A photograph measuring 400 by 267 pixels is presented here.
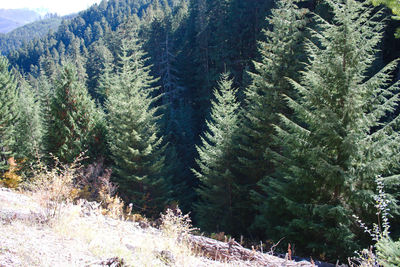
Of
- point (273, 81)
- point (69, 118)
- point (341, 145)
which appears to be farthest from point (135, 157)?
point (341, 145)

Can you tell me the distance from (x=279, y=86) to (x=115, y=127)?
9.85 m

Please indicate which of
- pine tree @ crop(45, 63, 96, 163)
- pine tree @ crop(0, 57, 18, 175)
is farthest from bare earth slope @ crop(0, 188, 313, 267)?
pine tree @ crop(0, 57, 18, 175)

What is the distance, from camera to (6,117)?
68.8 feet

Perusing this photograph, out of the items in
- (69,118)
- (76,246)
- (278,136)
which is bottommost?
(76,246)

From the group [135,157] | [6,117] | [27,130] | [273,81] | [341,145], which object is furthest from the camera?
[27,130]

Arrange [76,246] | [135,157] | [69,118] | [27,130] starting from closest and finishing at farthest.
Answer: [76,246], [135,157], [69,118], [27,130]

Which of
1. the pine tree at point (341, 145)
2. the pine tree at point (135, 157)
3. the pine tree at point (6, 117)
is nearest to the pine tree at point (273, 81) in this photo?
the pine tree at point (341, 145)

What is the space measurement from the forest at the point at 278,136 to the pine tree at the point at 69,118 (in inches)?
2.8

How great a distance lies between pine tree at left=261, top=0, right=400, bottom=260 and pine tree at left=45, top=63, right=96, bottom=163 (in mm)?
12915

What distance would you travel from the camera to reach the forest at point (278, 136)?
22.5ft

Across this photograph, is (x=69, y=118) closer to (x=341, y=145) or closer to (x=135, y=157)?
(x=135, y=157)

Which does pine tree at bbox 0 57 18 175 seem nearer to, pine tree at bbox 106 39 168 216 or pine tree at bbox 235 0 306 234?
pine tree at bbox 106 39 168 216

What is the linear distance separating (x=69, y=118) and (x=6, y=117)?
853cm

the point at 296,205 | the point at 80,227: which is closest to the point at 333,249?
the point at 296,205
